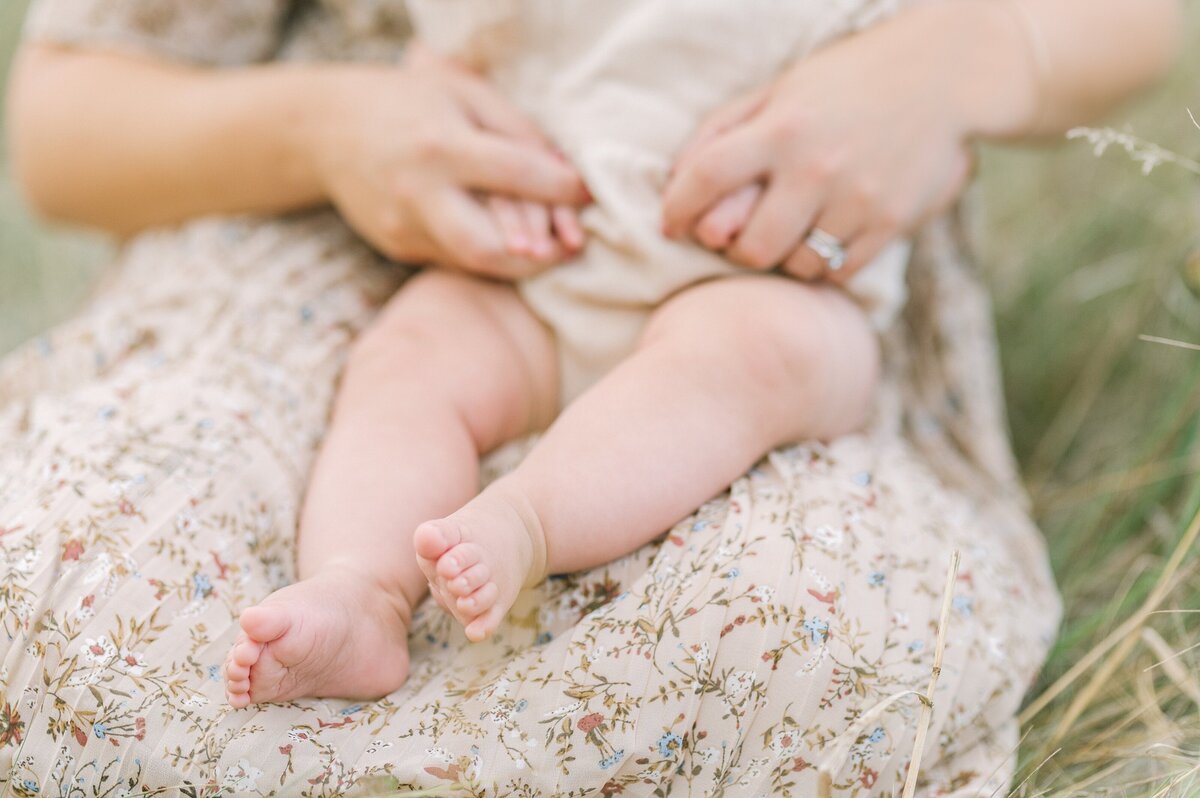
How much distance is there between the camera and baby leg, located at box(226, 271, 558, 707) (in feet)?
2.19

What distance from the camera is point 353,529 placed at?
2.55ft

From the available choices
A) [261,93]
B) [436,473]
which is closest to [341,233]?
[261,93]

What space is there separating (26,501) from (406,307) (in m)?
0.38

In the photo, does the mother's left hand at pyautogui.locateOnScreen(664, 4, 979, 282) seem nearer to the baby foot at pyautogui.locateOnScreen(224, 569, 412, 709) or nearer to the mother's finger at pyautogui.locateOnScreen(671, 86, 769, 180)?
the mother's finger at pyautogui.locateOnScreen(671, 86, 769, 180)

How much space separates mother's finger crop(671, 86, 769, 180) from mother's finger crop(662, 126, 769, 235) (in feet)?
0.08

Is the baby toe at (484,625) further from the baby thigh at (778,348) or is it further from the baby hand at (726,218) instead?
the baby hand at (726,218)

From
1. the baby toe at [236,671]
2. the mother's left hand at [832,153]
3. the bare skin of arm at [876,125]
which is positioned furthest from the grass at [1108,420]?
the baby toe at [236,671]

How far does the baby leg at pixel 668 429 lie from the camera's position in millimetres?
709

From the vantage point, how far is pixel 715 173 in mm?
900

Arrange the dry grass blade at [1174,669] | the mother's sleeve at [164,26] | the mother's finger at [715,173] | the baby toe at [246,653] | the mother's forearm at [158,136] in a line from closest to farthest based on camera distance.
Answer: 1. the baby toe at [246,653]
2. the dry grass blade at [1174,669]
3. the mother's finger at [715,173]
4. the mother's forearm at [158,136]
5. the mother's sleeve at [164,26]

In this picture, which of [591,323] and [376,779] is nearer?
[376,779]

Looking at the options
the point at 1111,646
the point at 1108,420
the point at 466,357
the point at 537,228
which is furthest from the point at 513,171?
the point at 1108,420

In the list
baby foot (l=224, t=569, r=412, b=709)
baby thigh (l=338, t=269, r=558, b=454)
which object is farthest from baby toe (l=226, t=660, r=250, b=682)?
baby thigh (l=338, t=269, r=558, b=454)

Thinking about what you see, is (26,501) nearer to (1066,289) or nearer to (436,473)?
(436,473)
